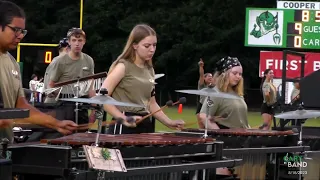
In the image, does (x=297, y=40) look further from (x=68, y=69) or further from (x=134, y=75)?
(x=134, y=75)

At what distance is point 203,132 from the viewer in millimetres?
8039

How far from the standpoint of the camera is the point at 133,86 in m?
7.60

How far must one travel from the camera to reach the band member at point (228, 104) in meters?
8.87

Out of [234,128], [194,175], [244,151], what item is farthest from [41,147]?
[234,128]

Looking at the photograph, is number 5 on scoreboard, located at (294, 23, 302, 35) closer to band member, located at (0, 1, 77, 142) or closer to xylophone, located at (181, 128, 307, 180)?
xylophone, located at (181, 128, 307, 180)

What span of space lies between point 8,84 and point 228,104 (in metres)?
3.50

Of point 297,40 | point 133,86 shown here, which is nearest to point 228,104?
point 133,86

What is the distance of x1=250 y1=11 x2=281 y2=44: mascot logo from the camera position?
2543 centimetres

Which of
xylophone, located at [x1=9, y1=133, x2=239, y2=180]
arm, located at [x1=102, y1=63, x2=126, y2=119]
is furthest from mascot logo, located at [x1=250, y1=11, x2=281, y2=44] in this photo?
xylophone, located at [x1=9, y1=133, x2=239, y2=180]

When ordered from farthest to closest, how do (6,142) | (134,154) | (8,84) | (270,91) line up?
(270,91) → (134,154) → (8,84) → (6,142)

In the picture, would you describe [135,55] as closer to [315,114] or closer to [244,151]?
[244,151]

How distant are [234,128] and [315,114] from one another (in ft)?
3.04

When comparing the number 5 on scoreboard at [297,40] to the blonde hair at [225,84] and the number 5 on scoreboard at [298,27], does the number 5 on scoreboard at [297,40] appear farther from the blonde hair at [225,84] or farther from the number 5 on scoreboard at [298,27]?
the blonde hair at [225,84]

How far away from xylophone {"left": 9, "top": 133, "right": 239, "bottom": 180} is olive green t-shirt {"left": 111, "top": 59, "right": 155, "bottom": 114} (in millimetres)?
811
